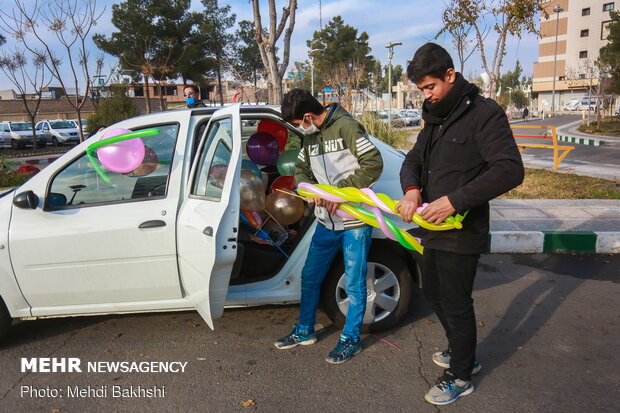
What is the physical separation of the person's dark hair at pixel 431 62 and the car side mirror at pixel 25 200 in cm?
251

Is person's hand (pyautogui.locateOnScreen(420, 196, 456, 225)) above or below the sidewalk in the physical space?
above

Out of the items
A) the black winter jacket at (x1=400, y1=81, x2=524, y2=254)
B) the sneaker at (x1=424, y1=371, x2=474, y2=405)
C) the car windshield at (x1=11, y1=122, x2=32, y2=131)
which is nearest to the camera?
the black winter jacket at (x1=400, y1=81, x2=524, y2=254)

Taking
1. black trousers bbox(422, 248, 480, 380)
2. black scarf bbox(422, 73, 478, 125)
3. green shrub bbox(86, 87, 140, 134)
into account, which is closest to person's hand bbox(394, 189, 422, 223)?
black trousers bbox(422, 248, 480, 380)

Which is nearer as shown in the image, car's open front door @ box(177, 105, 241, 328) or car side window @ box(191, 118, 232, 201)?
car's open front door @ box(177, 105, 241, 328)

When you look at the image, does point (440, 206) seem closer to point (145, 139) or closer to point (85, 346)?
point (145, 139)

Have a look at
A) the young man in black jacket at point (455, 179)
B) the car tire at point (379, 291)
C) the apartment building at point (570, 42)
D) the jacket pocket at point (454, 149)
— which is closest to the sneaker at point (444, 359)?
the young man in black jacket at point (455, 179)

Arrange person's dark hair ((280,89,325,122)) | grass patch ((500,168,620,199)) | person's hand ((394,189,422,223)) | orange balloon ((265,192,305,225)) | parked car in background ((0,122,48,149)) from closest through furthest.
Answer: person's hand ((394,189,422,223)), person's dark hair ((280,89,325,122)), orange balloon ((265,192,305,225)), grass patch ((500,168,620,199)), parked car in background ((0,122,48,149))

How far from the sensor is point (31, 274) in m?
3.22

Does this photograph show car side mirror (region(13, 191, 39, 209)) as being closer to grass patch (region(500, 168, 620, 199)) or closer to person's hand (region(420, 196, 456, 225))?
person's hand (region(420, 196, 456, 225))

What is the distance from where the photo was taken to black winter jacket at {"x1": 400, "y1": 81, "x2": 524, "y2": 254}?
7.48 feet

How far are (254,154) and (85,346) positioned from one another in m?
2.13

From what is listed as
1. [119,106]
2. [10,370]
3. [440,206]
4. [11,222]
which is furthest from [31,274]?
[119,106]

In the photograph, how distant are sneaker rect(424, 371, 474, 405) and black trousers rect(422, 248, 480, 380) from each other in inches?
1.6

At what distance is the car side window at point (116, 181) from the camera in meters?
3.33
